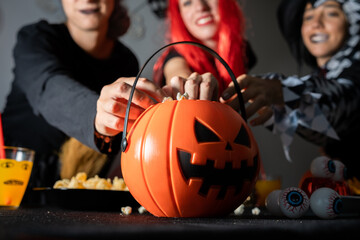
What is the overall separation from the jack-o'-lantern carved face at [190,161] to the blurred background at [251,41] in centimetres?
105

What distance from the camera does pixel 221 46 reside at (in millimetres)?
1555

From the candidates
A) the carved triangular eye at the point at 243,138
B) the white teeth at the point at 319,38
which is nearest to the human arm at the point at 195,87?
the carved triangular eye at the point at 243,138

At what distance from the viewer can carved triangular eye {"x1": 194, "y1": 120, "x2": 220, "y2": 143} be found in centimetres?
55

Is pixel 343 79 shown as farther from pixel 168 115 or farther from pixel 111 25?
pixel 168 115

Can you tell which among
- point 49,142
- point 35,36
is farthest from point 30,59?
point 49,142

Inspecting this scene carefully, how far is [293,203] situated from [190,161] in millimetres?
→ 228

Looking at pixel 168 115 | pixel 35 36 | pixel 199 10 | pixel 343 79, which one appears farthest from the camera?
pixel 343 79

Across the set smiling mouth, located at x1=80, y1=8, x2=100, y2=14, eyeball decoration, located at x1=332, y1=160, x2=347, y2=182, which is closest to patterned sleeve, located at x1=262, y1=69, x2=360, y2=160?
eyeball decoration, located at x1=332, y1=160, x2=347, y2=182

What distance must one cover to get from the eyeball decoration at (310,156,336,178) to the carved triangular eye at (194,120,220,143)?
1.12 ft

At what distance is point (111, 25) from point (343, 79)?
1.18m

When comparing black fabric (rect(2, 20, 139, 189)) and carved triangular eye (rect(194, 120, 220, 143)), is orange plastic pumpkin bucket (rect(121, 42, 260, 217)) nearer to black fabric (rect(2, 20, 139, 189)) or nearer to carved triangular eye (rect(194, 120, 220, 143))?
carved triangular eye (rect(194, 120, 220, 143))

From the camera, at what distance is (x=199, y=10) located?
153 cm

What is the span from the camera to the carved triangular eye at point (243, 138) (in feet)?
1.90

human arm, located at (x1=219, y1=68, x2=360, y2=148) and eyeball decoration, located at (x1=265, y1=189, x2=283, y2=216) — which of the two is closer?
eyeball decoration, located at (x1=265, y1=189, x2=283, y2=216)
